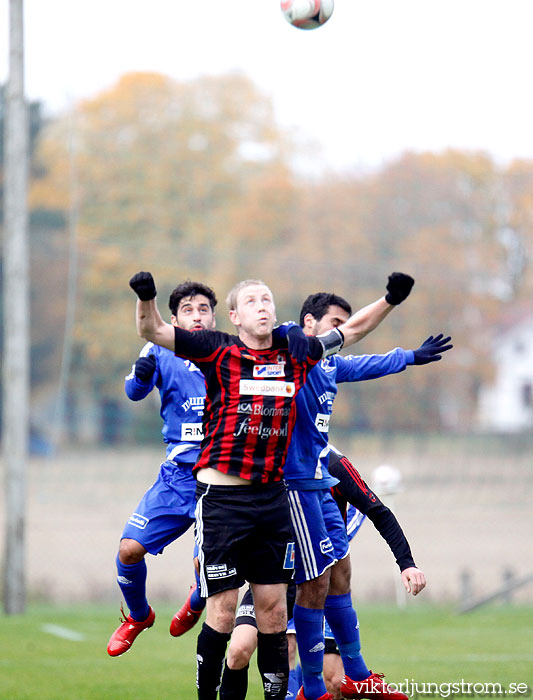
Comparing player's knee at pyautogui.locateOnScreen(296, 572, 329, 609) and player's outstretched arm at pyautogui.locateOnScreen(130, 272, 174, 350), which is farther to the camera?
player's knee at pyautogui.locateOnScreen(296, 572, 329, 609)

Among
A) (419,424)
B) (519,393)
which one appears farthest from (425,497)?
(519,393)

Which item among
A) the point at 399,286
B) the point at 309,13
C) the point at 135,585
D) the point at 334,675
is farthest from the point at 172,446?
the point at 309,13

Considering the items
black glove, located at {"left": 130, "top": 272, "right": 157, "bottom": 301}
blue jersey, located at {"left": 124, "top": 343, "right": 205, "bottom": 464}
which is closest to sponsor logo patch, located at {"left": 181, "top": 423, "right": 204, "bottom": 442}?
blue jersey, located at {"left": 124, "top": 343, "right": 205, "bottom": 464}

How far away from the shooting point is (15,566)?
36.8 feet

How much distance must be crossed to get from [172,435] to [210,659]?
1546 millimetres

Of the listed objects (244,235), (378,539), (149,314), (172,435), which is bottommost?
(378,539)

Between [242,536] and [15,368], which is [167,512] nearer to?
[242,536]

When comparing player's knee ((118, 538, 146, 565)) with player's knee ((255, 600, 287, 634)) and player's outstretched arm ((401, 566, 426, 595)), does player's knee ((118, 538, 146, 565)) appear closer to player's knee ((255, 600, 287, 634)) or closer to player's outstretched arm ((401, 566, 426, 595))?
player's knee ((255, 600, 287, 634))

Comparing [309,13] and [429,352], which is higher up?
[309,13]

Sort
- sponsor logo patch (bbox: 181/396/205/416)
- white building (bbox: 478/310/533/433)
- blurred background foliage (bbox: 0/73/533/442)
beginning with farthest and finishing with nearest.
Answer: white building (bbox: 478/310/533/433) → blurred background foliage (bbox: 0/73/533/442) → sponsor logo patch (bbox: 181/396/205/416)

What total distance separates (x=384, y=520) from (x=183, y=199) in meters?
21.7

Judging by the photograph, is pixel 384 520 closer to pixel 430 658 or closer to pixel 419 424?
pixel 430 658

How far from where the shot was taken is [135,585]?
6.00 m

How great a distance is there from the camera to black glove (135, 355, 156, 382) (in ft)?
18.6
